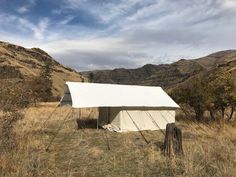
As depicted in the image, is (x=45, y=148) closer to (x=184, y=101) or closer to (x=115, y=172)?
(x=115, y=172)

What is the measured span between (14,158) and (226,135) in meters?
9.89

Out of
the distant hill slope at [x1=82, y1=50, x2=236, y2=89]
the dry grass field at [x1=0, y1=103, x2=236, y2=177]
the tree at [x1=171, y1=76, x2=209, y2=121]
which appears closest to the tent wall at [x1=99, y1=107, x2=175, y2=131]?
the tree at [x1=171, y1=76, x2=209, y2=121]

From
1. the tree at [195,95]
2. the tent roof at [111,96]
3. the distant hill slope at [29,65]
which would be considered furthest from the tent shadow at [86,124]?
the distant hill slope at [29,65]

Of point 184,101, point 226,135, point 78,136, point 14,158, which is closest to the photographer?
point 14,158

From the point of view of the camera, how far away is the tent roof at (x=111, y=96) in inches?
727

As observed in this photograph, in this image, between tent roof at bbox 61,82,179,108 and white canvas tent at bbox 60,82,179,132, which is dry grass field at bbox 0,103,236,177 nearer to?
tent roof at bbox 61,82,179,108

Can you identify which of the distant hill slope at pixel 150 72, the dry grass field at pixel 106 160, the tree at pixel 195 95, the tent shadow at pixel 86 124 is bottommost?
the tent shadow at pixel 86 124

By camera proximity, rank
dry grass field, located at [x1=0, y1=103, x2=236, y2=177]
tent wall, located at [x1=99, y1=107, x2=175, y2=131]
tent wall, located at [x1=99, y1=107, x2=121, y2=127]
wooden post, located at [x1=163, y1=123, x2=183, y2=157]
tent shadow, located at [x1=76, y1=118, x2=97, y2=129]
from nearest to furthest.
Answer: dry grass field, located at [x1=0, y1=103, x2=236, y2=177], wooden post, located at [x1=163, y1=123, x2=183, y2=157], tent wall, located at [x1=99, y1=107, x2=175, y2=131], tent wall, located at [x1=99, y1=107, x2=121, y2=127], tent shadow, located at [x1=76, y1=118, x2=97, y2=129]

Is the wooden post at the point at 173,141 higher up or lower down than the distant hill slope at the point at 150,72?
lower down

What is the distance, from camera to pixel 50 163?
9914 mm

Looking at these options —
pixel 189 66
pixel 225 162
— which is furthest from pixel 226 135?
pixel 189 66

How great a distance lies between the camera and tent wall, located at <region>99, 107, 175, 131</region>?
19562 mm

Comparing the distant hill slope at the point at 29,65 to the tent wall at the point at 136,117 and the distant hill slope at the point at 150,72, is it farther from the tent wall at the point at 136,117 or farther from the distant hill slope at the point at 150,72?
the tent wall at the point at 136,117

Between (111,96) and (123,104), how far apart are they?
3.26 feet
